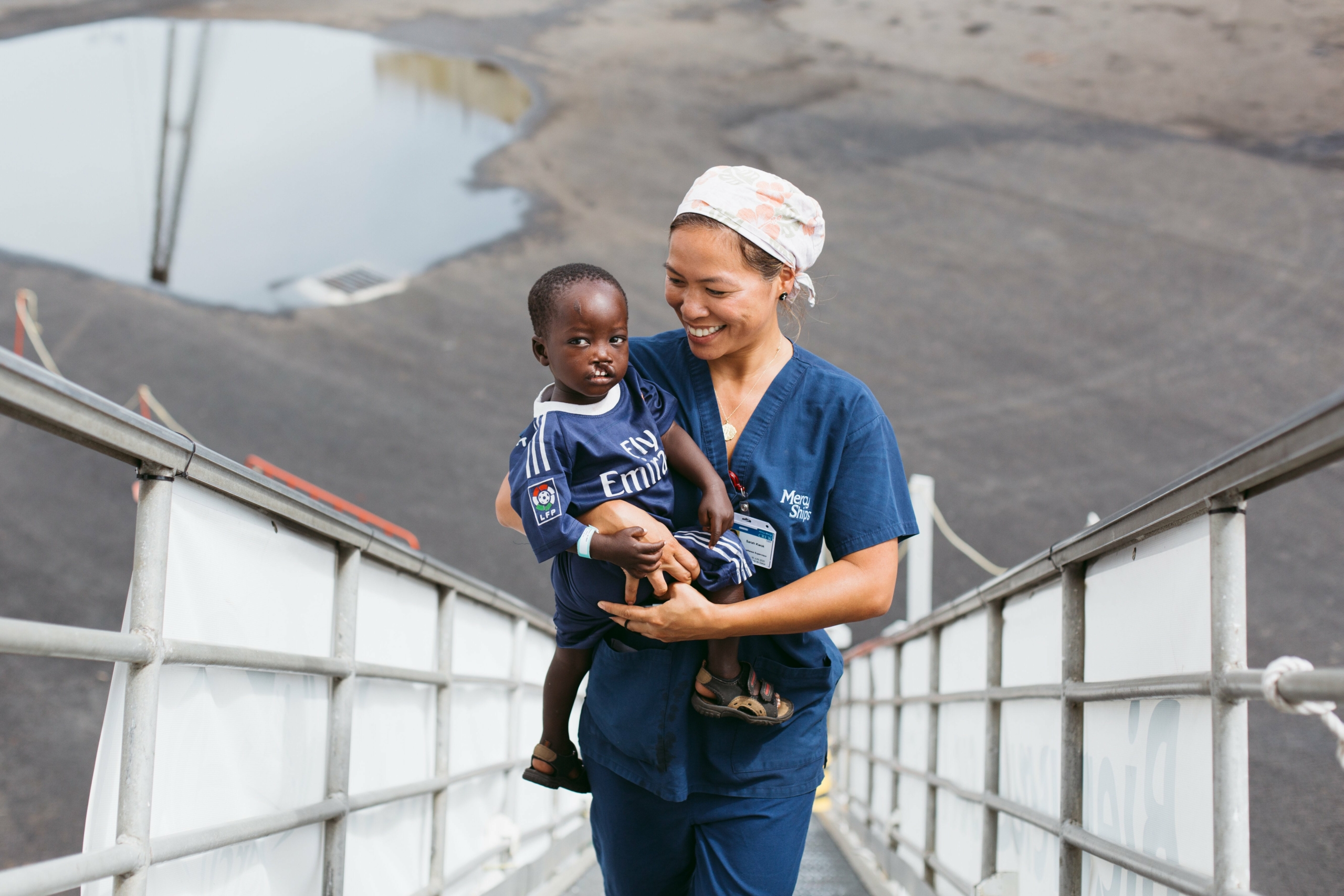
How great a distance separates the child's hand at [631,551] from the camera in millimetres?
1880

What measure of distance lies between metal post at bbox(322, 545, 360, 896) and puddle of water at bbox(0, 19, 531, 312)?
10.5 m

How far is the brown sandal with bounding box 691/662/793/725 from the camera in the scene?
77.9 inches

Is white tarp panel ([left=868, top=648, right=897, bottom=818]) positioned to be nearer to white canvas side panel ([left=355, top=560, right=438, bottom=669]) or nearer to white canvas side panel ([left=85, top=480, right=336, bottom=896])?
white canvas side panel ([left=355, top=560, right=438, bottom=669])

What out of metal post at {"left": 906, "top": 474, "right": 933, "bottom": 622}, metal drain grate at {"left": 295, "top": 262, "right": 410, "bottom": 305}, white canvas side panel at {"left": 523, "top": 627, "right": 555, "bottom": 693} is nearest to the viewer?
white canvas side panel at {"left": 523, "top": 627, "right": 555, "bottom": 693}

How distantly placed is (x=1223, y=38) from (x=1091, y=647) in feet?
55.4

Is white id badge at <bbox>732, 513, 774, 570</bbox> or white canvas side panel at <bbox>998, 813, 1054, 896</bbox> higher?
white id badge at <bbox>732, 513, 774, 570</bbox>

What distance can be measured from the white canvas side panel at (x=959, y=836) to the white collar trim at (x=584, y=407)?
158cm

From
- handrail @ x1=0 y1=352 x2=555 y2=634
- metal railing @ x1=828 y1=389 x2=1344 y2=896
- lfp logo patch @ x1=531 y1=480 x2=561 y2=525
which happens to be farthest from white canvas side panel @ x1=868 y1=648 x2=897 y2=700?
lfp logo patch @ x1=531 y1=480 x2=561 y2=525

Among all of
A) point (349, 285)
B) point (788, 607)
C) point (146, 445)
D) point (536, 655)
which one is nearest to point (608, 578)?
point (788, 607)

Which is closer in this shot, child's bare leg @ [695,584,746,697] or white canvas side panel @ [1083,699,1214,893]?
white canvas side panel @ [1083,699,1214,893]

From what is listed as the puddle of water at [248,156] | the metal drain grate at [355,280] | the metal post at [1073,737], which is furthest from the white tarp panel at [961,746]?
the metal drain grate at [355,280]

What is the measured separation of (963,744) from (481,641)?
1.53m

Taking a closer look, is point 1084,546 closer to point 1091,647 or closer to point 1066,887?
point 1091,647

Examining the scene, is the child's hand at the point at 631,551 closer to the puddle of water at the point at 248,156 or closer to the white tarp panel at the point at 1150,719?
the white tarp panel at the point at 1150,719
